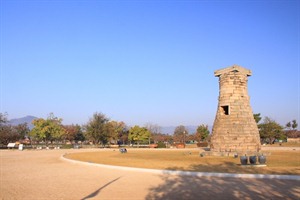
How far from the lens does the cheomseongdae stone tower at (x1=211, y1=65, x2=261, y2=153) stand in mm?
24922

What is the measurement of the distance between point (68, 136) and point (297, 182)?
80507mm

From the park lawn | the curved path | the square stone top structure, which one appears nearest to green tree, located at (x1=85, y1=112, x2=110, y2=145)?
the park lawn

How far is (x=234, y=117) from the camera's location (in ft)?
83.5

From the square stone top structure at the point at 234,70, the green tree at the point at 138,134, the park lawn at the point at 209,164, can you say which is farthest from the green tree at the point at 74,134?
the square stone top structure at the point at 234,70

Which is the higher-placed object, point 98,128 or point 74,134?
point 98,128

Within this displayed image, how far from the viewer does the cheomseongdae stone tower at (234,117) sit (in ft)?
81.8

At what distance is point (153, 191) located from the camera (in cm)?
1015

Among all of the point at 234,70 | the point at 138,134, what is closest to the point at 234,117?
the point at 234,70

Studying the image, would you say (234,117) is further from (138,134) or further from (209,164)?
(138,134)

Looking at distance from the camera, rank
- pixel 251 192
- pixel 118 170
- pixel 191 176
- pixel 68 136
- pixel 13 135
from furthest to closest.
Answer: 1. pixel 68 136
2. pixel 13 135
3. pixel 118 170
4. pixel 191 176
5. pixel 251 192

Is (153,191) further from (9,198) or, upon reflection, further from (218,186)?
(9,198)

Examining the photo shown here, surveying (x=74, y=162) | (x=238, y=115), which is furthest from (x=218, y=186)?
(x=238, y=115)

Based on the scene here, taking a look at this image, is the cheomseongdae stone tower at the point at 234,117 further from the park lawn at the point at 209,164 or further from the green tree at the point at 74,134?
the green tree at the point at 74,134

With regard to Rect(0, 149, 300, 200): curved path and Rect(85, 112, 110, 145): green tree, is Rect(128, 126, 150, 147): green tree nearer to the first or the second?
Rect(85, 112, 110, 145): green tree
